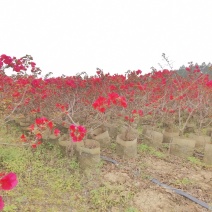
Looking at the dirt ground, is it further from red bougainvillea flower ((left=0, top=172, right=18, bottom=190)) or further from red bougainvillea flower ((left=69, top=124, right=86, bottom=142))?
red bougainvillea flower ((left=0, top=172, right=18, bottom=190))

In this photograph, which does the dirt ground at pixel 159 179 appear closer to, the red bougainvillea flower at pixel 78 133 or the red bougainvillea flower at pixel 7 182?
the red bougainvillea flower at pixel 78 133

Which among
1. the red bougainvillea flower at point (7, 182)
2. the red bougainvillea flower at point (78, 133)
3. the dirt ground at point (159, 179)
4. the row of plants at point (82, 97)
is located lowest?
the dirt ground at point (159, 179)

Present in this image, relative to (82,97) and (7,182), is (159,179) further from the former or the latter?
(7,182)

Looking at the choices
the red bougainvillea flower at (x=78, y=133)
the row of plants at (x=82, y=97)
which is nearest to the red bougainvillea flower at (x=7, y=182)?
the red bougainvillea flower at (x=78, y=133)

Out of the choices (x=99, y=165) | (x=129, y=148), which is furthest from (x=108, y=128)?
(x=99, y=165)

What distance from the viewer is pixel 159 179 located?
14.5ft

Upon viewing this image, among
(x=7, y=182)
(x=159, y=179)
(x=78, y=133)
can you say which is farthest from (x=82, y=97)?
(x=7, y=182)

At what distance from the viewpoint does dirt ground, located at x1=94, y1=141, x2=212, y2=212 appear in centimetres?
363

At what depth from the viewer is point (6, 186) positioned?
107 centimetres

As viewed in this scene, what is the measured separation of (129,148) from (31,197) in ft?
8.06

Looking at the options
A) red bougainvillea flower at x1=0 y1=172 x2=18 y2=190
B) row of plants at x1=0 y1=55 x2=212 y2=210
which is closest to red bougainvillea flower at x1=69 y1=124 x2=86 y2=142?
row of plants at x1=0 y1=55 x2=212 y2=210

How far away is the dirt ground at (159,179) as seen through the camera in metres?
3.63

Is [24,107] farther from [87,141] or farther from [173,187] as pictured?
[173,187]

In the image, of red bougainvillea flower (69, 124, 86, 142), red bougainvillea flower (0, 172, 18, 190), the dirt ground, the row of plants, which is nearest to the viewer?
red bougainvillea flower (0, 172, 18, 190)
